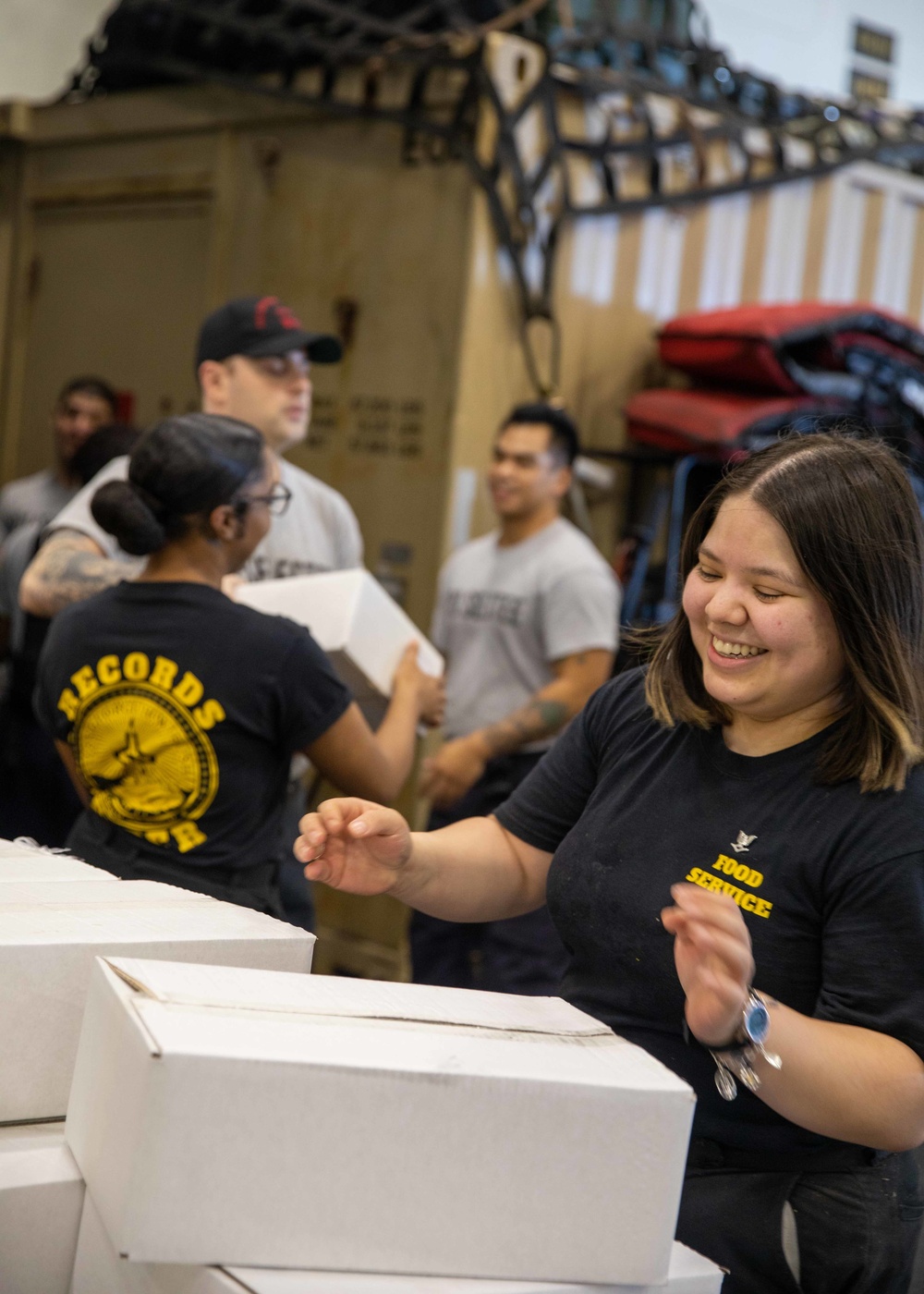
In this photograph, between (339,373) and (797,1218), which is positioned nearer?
(797,1218)

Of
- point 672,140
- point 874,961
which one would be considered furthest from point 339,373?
point 874,961

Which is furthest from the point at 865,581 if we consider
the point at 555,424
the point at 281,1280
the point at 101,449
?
the point at 101,449

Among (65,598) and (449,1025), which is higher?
(65,598)

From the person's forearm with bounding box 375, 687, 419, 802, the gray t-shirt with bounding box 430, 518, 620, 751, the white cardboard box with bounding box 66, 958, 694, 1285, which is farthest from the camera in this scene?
the gray t-shirt with bounding box 430, 518, 620, 751

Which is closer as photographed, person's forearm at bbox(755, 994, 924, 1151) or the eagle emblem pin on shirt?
person's forearm at bbox(755, 994, 924, 1151)

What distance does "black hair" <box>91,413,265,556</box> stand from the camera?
7.08 feet

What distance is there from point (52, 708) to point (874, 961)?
137cm

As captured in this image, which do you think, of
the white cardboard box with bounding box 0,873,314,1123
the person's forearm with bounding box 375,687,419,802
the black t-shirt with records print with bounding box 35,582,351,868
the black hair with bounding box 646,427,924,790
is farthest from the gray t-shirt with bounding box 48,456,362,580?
the black hair with bounding box 646,427,924,790

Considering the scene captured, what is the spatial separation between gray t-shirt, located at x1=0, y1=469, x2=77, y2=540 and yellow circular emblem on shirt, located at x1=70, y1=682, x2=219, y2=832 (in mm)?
2626

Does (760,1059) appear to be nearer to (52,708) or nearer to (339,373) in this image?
(52,708)

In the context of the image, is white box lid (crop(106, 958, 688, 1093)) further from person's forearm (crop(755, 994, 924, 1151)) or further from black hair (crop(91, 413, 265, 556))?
black hair (crop(91, 413, 265, 556))

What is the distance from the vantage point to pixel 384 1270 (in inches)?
42.3

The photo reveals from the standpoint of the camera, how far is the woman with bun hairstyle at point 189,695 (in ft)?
6.79

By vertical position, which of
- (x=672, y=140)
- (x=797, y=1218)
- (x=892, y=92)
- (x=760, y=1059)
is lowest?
(x=797, y=1218)
